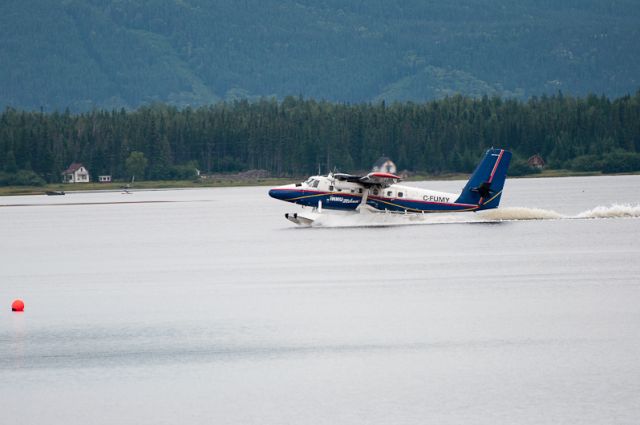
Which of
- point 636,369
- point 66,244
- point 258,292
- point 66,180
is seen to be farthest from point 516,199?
point 66,180

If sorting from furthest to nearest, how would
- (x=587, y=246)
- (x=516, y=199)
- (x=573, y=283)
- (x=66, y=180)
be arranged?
1. (x=66, y=180)
2. (x=516, y=199)
3. (x=587, y=246)
4. (x=573, y=283)

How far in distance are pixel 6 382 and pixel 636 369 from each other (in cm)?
1219

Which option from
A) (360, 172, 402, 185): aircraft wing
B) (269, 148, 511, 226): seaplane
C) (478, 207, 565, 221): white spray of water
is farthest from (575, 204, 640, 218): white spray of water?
(360, 172, 402, 185): aircraft wing

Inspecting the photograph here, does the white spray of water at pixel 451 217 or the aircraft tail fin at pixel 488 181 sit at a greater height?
the aircraft tail fin at pixel 488 181

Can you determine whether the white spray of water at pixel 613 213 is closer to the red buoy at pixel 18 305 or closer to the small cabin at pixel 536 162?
the red buoy at pixel 18 305

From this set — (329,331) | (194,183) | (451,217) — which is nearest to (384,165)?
(194,183)

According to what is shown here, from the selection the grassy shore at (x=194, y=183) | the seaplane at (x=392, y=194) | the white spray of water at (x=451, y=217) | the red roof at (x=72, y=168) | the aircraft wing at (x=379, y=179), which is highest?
the aircraft wing at (x=379, y=179)

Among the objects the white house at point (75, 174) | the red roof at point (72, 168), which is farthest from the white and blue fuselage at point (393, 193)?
the red roof at point (72, 168)

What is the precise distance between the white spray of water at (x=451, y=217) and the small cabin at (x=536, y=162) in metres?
98.7

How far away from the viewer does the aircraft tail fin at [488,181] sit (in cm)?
5569

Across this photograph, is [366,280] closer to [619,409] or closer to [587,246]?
[587,246]

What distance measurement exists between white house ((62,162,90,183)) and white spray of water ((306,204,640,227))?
349ft

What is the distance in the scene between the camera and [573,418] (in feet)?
64.9

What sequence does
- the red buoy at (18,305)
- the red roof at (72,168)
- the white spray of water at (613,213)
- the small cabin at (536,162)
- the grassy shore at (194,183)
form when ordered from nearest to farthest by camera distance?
the red buoy at (18,305), the white spray of water at (613,213), the grassy shore at (194,183), the small cabin at (536,162), the red roof at (72,168)
